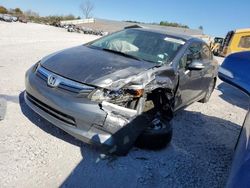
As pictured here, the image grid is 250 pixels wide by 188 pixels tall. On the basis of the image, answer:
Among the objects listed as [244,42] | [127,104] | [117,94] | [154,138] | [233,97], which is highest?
[117,94]

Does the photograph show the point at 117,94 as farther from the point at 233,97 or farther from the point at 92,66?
the point at 233,97

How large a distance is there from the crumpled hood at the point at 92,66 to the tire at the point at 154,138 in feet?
2.62

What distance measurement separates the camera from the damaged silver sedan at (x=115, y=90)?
3.27 meters

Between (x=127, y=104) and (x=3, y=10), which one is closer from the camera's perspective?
(x=127, y=104)

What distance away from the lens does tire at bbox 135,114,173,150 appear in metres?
3.71

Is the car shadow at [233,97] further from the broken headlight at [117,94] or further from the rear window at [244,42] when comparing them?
the rear window at [244,42]

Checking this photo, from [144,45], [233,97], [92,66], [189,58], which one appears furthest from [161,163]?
[233,97]

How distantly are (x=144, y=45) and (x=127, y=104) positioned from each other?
1.65 metres

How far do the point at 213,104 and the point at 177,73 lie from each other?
2.95 meters

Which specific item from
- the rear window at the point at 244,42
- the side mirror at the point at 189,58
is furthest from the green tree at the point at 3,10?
the side mirror at the point at 189,58

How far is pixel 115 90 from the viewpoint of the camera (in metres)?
3.33

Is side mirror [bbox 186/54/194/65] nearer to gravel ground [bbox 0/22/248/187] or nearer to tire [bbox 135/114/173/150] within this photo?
gravel ground [bbox 0/22/248/187]

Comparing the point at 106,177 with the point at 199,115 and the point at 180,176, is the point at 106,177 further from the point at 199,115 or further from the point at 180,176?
the point at 199,115

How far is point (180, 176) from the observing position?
11.3 ft
